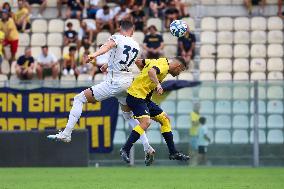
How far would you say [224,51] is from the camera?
26922mm

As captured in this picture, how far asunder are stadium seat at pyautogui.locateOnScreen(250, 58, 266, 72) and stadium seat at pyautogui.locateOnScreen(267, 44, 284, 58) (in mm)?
319

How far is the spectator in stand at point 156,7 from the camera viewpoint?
2769cm

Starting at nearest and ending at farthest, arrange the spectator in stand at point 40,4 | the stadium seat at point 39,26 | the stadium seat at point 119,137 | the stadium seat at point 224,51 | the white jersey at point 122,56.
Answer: the white jersey at point 122,56, the stadium seat at point 119,137, the stadium seat at point 224,51, the stadium seat at point 39,26, the spectator in stand at point 40,4

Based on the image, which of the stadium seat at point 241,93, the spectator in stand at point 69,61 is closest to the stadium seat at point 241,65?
the stadium seat at point 241,93

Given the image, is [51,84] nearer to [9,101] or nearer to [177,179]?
[9,101]

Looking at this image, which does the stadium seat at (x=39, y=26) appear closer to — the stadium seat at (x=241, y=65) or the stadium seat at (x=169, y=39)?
the stadium seat at (x=169, y=39)

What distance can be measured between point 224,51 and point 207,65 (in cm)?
75

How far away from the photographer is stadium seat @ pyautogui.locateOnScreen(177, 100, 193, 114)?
22.8 meters

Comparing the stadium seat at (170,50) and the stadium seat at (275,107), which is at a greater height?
the stadium seat at (170,50)

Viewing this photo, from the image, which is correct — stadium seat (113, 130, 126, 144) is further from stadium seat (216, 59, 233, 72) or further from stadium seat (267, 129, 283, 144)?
stadium seat (216, 59, 233, 72)

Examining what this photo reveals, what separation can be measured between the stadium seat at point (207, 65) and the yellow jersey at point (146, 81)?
34.3 ft

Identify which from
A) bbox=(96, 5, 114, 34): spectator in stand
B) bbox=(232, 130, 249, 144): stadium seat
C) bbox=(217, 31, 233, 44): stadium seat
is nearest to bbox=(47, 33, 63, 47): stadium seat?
bbox=(96, 5, 114, 34): spectator in stand

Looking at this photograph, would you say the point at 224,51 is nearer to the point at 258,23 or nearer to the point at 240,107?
the point at 258,23

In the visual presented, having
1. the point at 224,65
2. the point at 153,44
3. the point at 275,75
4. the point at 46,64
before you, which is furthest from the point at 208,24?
the point at 46,64
